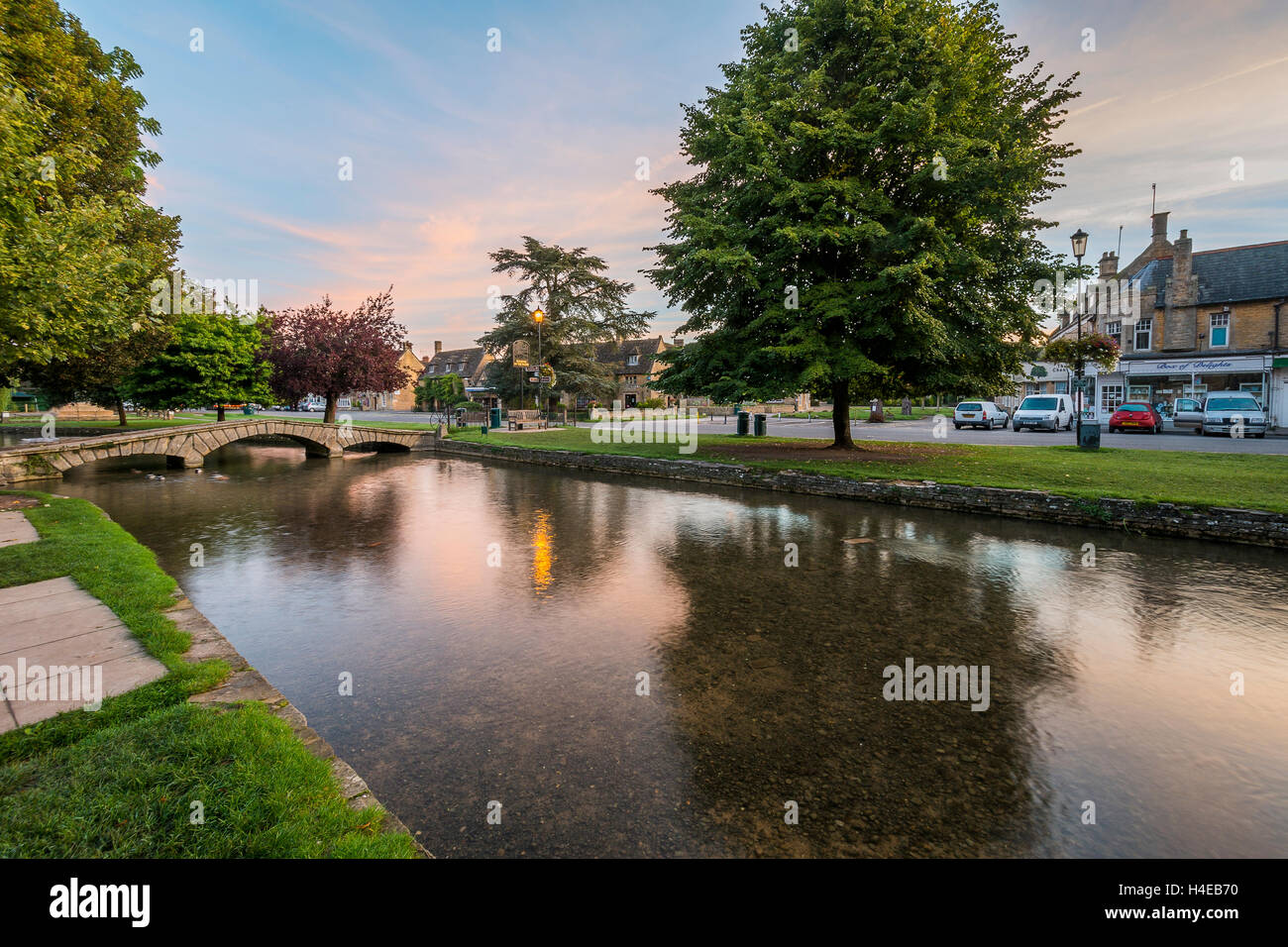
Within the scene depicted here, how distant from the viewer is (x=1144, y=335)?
128ft

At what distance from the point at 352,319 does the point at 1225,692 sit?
39.1 meters

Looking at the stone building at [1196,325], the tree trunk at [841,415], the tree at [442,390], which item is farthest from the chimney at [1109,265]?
the tree at [442,390]

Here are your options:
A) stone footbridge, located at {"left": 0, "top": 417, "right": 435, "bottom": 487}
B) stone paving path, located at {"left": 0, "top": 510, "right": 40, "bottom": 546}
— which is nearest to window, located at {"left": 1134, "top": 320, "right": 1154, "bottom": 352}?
stone footbridge, located at {"left": 0, "top": 417, "right": 435, "bottom": 487}

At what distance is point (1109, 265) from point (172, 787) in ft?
199

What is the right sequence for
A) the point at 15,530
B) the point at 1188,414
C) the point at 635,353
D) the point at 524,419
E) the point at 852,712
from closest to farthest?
the point at 852,712, the point at 15,530, the point at 1188,414, the point at 524,419, the point at 635,353

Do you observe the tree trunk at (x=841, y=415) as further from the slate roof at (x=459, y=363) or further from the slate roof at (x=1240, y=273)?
the slate roof at (x=459, y=363)

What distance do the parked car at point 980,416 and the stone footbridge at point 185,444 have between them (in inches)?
1319

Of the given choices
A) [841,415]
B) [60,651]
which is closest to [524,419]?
[841,415]

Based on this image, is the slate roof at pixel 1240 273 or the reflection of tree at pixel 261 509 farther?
the slate roof at pixel 1240 273

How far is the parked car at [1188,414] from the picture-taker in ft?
96.6

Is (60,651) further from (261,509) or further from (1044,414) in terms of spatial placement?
(1044,414)

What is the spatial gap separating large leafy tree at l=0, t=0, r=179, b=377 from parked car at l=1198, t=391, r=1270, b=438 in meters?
39.5

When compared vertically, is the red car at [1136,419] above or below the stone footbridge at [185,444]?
→ above
